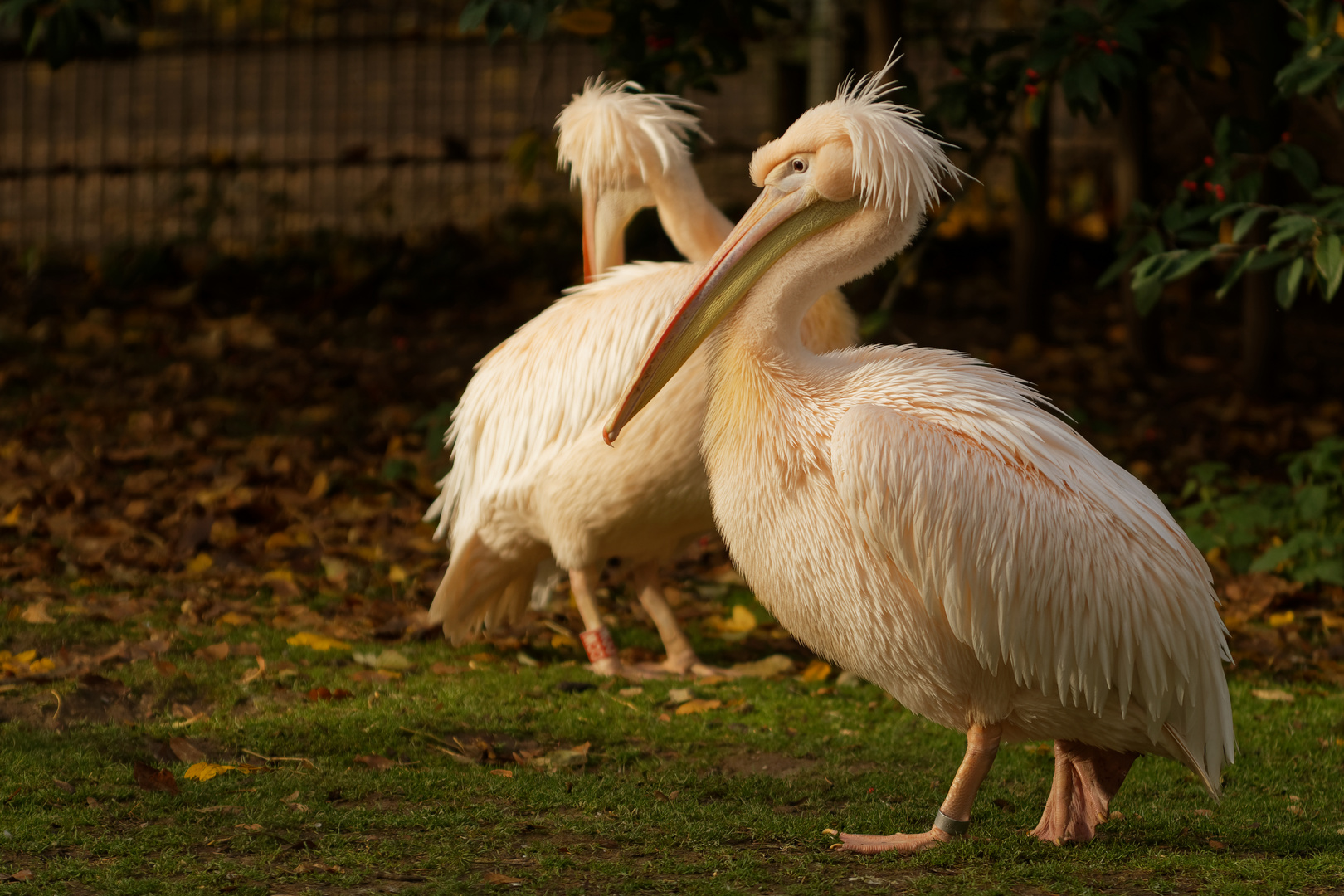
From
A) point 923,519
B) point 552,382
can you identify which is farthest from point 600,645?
point 923,519

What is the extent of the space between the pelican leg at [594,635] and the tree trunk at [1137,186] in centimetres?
462

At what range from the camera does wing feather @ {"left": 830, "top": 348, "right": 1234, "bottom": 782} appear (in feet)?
9.85

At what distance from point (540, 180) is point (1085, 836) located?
8.47 metres

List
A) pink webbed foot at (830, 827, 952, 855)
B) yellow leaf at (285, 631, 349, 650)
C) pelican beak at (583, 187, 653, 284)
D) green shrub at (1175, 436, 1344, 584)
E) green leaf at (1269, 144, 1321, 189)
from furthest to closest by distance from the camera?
1. green shrub at (1175, 436, 1344, 584)
2. pelican beak at (583, 187, 653, 284)
3. green leaf at (1269, 144, 1321, 189)
4. yellow leaf at (285, 631, 349, 650)
5. pink webbed foot at (830, 827, 952, 855)

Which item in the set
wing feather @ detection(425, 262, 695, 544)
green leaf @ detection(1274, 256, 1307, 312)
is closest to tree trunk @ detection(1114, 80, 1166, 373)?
green leaf @ detection(1274, 256, 1307, 312)

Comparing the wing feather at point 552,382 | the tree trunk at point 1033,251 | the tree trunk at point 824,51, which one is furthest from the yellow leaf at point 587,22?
the tree trunk at point 824,51

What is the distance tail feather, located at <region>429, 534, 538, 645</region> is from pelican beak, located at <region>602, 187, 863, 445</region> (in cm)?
157

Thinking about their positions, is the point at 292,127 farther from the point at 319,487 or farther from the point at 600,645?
the point at 600,645

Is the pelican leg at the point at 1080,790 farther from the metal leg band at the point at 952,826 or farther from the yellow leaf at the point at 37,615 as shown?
the yellow leaf at the point at 37,615

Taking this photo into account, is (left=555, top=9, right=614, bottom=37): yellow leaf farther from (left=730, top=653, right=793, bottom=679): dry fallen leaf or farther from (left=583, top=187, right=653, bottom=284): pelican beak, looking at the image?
(left=730, top=653, right=793, bottom=679): dry fallen leaf

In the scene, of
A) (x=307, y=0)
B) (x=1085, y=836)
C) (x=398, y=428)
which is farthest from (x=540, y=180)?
(x=1085, y=836)

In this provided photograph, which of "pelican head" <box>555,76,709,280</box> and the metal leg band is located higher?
"pelican head" <box>555,76,709,280</box>

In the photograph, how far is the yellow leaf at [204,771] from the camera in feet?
11.5

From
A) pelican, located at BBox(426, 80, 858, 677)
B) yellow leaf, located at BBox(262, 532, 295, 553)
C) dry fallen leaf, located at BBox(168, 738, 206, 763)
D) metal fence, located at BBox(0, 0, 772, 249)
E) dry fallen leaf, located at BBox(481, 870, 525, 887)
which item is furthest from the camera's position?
metal fence, located at BBox(0, 0, 772, 249)
